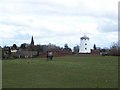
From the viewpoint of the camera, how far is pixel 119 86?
61.7 ft

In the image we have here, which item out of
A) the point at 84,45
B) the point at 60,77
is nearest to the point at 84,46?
the point at 84,45

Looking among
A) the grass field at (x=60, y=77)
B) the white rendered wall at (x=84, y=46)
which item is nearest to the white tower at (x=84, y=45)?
the white rendered wall at (x=84, y=46)

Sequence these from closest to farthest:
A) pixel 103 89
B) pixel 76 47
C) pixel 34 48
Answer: pixel 103 89
pixel 34 48
pixel 76 47

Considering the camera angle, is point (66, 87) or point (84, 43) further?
point (84, 43)

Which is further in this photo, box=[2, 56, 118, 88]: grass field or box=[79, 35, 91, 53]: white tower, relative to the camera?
box=[79, 35, 91, 53]: white tower

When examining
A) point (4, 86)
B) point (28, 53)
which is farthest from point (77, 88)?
point (28, 53)

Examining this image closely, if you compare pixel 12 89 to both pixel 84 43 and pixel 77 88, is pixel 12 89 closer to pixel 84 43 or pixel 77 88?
pixel 77 88

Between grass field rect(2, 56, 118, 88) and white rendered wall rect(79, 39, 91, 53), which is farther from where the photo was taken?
white rendered wall rect(79, 39, 91, 53)

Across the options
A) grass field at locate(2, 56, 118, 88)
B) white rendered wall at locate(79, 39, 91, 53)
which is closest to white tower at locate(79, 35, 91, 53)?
white rendered wall at locate(79, 39, 91, 53)

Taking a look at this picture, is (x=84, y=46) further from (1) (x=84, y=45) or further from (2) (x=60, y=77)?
(2) (x=60, y=77)

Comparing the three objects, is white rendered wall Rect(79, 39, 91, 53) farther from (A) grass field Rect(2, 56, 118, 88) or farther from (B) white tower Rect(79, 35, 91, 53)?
(A) grass field Rect(2, 56, 118, 88)

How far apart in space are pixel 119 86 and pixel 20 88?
496 cm

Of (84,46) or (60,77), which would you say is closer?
(60,77)

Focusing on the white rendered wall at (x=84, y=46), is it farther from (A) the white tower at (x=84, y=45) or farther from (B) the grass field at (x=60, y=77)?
(B) the grass field at (x=60, y=77)
